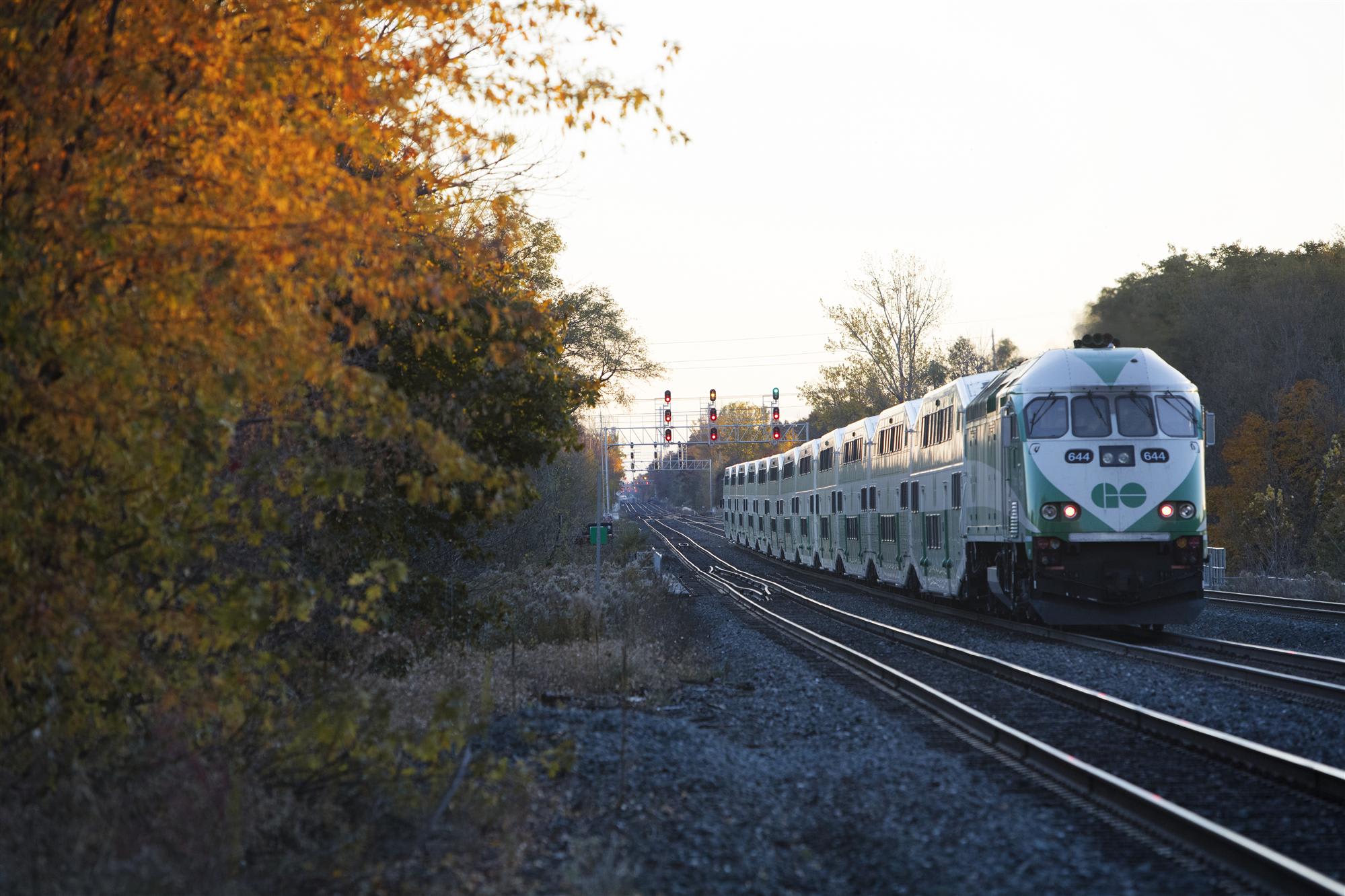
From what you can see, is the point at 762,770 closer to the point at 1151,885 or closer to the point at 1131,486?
the point at 1151,885

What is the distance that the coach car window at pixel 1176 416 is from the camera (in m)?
17.2

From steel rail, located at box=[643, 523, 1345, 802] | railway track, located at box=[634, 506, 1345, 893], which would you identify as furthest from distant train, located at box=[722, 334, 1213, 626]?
railway track, located at box=[634, 506, 1345, 893]

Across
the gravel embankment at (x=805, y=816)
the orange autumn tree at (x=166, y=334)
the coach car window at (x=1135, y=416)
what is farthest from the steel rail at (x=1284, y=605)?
the orange autumn tree at (x=166, y=334)

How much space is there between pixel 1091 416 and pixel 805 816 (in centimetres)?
1139

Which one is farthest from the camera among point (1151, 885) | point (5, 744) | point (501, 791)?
point (501, 791)

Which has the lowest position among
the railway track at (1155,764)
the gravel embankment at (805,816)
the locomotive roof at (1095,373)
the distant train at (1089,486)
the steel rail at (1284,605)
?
the gravel embankment at (805,816)

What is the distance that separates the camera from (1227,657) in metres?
14.7

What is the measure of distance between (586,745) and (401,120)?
4.64 metres

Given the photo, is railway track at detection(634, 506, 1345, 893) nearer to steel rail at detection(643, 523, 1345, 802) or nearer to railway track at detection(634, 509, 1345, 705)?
steel rail at detection(643, 523, 1345, 802)

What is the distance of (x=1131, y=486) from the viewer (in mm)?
16906

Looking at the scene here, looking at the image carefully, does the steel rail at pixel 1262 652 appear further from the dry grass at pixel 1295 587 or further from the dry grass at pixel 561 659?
the dry grass at pixel 1295 587

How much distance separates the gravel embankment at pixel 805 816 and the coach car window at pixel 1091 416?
291 inches

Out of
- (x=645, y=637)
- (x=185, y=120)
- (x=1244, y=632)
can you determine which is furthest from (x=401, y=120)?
(x=1244, y=632)

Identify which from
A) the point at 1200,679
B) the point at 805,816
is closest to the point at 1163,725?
the point at 1200,679
